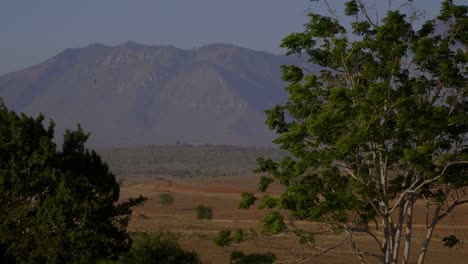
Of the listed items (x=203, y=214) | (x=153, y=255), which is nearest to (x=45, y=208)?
(x=153, y=255)

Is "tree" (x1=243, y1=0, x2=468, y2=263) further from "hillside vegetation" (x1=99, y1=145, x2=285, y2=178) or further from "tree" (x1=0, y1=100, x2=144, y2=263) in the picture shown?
"hillside vegetation" (x1=99, y1=145, x2=285, y2=178)

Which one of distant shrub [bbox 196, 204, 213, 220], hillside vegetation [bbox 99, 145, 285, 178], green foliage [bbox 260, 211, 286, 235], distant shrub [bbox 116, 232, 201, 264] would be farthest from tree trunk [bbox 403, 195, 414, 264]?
hillside vegetation [bbox 99, 145, 285, 178]

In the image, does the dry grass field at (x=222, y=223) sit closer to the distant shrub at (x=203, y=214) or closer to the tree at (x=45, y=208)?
the distant shrub at (x=203, y=214)

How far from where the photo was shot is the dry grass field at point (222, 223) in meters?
42.5

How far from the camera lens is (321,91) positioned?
1841 cm

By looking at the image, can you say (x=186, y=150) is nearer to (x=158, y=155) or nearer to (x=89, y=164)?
(x=158, y=155)

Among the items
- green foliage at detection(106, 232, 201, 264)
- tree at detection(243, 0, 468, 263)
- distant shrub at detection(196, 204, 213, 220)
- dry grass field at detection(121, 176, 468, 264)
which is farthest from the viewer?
distant shrub at detection(196, 204, 213, 220)

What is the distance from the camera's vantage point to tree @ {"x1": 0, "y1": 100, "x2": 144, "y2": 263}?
22.9 metres

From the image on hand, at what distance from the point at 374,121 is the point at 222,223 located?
48169 millimetres

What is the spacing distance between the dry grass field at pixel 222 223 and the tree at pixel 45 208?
18.6 ft

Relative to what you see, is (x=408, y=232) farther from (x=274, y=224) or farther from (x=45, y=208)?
(x=45, y=208)

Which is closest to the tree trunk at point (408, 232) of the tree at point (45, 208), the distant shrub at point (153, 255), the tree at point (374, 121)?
A: the tree at point (374, 121)

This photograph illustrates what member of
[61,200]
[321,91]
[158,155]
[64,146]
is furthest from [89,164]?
[158,155]

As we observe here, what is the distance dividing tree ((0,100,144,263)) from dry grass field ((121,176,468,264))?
5684 mm
